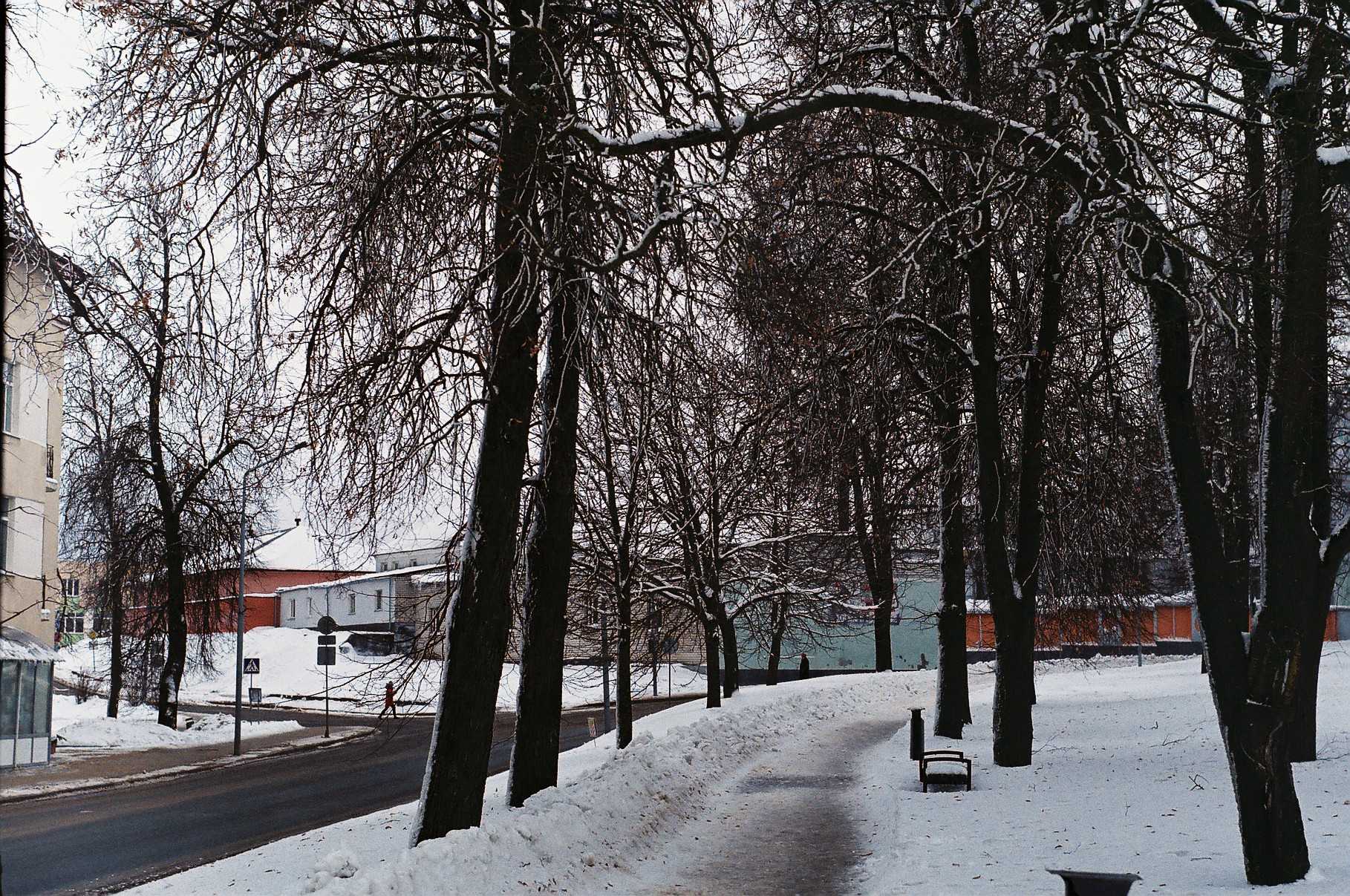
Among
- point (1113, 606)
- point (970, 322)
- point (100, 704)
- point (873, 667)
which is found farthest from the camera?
point (873, 667)

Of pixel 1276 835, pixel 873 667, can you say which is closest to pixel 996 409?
pixel 1276 835

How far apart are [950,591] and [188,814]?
13.8 metres

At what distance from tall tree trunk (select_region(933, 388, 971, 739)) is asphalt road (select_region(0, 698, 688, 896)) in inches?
366

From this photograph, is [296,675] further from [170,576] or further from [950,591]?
[950,591]

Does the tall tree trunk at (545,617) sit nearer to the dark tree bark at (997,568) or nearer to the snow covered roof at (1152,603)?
the dark tree bark at (997,568)

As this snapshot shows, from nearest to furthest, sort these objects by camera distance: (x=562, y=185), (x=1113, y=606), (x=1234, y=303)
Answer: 1. (x=562, y=185)
2. (x=1234, y=303)
3. (x=1113, y=606)

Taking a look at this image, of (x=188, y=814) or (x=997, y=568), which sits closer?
(x=997, y=568)

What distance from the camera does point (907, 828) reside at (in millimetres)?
11688

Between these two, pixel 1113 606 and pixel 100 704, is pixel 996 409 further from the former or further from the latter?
pixel 100 704

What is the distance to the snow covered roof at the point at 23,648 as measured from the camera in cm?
2642

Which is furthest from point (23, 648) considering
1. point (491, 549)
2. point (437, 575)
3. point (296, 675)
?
point (296, 675)

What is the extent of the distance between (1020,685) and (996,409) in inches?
153

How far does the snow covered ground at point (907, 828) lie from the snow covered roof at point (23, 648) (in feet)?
51.0

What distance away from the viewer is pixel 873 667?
66.1 m
